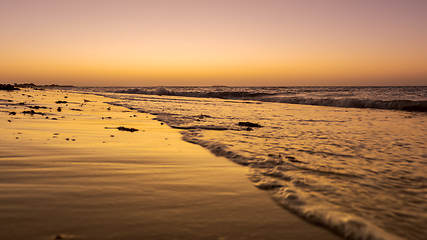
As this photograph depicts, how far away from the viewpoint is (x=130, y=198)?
3000mm

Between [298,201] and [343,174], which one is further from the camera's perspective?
[343,174]

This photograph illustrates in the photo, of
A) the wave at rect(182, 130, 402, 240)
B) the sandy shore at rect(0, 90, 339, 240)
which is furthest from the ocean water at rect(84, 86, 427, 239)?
the sandy shore at rect(0, 90, 339, 240)

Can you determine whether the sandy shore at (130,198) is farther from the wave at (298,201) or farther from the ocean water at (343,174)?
the ocean water at (343,174)

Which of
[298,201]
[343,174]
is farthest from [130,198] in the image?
[343,174]

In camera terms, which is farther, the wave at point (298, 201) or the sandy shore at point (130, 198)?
the wave at point (298, 201)

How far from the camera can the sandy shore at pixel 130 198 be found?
7.66ft

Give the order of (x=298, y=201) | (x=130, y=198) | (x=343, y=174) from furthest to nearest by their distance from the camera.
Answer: (x=343, y=174)
(x=298, y=201)
(x=130, y=198)

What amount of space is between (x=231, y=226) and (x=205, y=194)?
821 millimetres

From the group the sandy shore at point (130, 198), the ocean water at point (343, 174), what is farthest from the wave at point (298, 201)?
the sandy shore at point (130, 198)

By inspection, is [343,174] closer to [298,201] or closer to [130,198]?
[298,201]

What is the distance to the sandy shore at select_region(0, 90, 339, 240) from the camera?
7.66 feet

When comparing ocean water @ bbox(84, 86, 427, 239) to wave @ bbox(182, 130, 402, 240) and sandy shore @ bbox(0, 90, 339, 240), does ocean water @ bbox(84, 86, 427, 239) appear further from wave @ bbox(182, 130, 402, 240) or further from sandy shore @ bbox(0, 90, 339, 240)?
sandy shore @ bbox(0, 90, 339, 240)

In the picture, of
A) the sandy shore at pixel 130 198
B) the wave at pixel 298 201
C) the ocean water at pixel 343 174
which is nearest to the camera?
the sandy shore at pixel 130 198

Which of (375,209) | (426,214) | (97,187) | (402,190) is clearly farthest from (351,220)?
(97,187)
